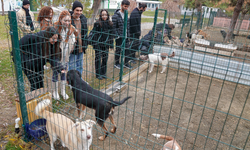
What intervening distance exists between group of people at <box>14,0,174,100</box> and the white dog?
2.00ft

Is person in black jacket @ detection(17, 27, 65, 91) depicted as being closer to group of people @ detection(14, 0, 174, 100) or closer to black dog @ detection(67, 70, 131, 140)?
group of people @ detection(14, 0, 174, 100)

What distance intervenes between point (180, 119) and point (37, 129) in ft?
9.77

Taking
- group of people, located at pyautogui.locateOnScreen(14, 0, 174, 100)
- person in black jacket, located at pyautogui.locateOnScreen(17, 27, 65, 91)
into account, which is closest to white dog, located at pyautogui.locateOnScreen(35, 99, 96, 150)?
group of people, located at pyautogui.locateOnScreen(14, 0, 174, 100)

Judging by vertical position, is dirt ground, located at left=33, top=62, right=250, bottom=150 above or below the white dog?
below

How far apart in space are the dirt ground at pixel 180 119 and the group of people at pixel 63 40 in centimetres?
96

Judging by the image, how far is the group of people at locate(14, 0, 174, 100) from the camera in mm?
2906

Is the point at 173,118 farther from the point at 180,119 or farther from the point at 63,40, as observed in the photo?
the point at 63,40

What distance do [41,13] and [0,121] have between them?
2.36 m

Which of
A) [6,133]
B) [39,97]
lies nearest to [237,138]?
[39,97]

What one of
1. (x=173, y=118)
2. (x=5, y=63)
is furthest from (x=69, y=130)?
(x=5, y=63)

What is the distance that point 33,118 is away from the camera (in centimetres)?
313

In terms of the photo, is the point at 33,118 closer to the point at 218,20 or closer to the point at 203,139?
the point at 203,139

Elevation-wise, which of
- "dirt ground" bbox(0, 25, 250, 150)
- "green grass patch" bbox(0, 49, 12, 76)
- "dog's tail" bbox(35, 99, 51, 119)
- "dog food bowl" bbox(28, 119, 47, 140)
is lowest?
"dirt ground" bbox(0, 25, 250, 150)

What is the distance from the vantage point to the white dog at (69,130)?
2438 mm
